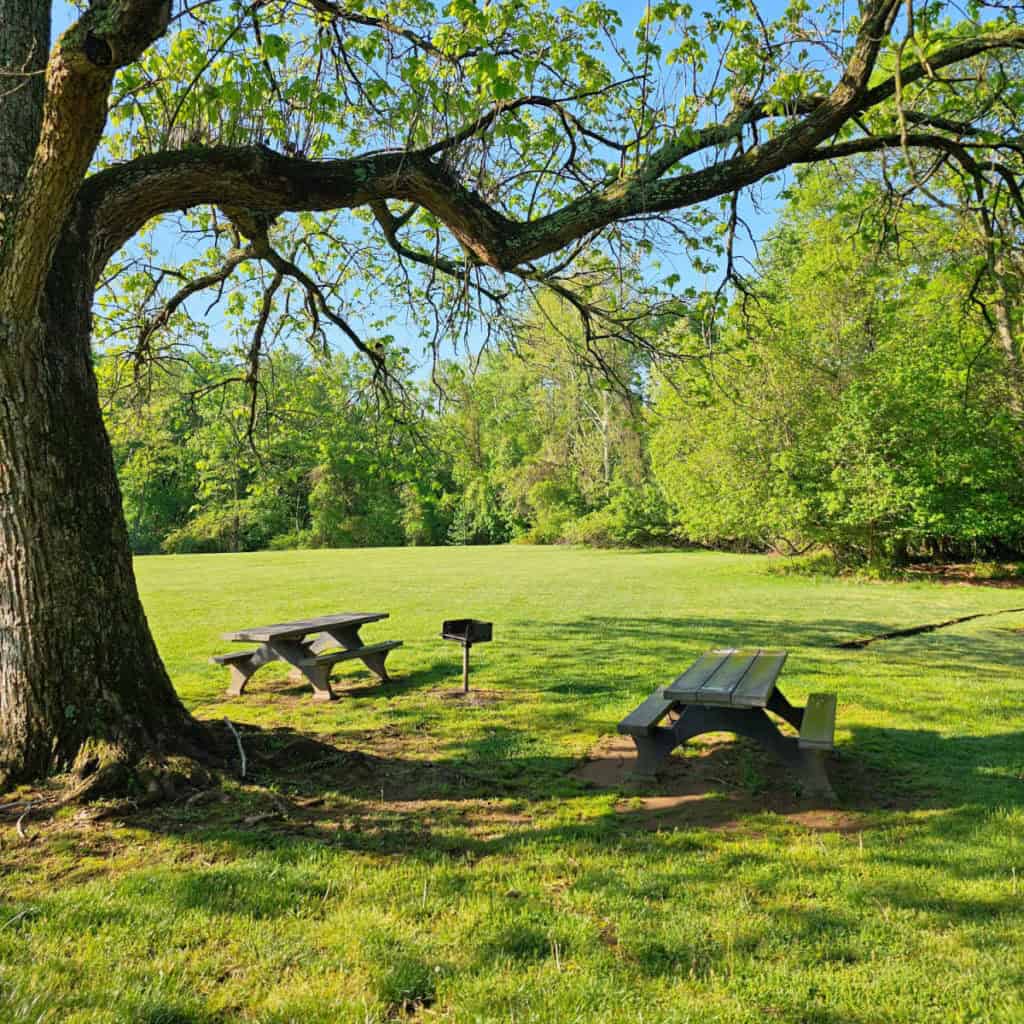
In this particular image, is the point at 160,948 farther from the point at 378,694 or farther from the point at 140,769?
the point at 378,694

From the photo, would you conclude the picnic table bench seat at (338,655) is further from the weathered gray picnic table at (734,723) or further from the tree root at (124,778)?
the weathered gray picnic table at (734,723)

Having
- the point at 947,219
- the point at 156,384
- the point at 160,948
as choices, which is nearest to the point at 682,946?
the point at 160,948

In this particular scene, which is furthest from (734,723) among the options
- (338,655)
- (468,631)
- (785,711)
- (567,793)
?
(338,655)

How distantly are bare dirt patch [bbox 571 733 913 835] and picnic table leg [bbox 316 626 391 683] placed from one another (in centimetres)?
318

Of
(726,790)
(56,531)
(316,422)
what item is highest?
(316,422)

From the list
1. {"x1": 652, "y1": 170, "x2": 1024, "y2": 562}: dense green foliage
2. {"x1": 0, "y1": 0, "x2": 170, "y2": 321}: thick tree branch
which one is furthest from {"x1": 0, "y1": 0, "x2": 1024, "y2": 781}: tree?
{"x1": 652, "y1": 170, "x2": 1024, "y2": 562}: dense green foliage

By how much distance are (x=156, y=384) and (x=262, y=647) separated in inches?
139

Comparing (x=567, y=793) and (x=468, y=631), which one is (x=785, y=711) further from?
(x=468, y=631)

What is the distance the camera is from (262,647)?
7.30 metres

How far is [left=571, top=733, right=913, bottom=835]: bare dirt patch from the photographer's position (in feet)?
13.5

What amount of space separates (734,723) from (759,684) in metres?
0.30

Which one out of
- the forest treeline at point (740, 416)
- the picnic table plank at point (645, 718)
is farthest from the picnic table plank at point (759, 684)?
the forest treeline at point (740, 416)

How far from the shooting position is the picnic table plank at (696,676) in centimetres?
435

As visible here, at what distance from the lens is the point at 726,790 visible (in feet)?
15.0
